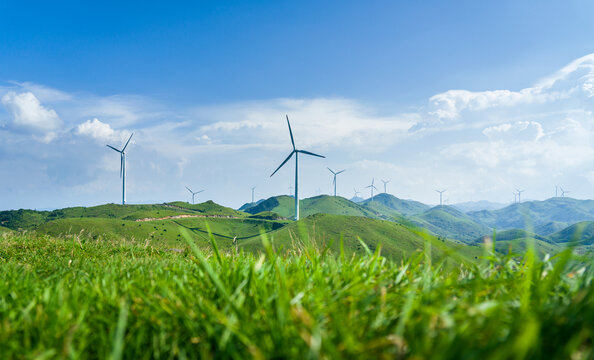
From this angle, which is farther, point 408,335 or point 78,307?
point 78,307

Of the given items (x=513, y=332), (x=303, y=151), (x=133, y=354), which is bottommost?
(x=133, y=354)

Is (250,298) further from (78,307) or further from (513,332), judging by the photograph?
(513,332)

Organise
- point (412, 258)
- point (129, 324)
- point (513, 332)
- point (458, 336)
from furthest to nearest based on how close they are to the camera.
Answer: point (412, 258) < point (129, 324) < point (513, 332) < point (458, 336)

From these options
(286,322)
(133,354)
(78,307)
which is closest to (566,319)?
(286,322)

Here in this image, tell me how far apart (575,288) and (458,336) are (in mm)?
1860

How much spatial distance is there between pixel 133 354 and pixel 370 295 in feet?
6.11

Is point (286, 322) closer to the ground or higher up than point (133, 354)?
higher up

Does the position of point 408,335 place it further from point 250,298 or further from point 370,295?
point 250,298

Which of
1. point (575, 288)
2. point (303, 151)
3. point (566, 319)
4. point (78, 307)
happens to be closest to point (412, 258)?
point (575, 288)

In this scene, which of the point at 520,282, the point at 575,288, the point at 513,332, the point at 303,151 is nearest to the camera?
the point at 513,332

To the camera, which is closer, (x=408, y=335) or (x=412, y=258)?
(x=408, y=335)

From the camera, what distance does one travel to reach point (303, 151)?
334 feet

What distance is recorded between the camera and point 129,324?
9.87 ft


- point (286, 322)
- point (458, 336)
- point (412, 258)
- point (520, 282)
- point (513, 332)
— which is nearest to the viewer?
point (458, 336)
